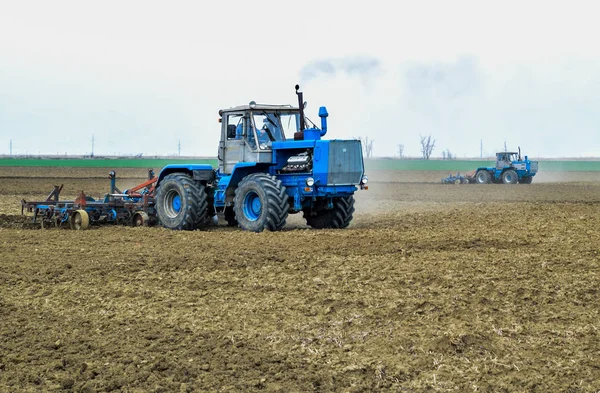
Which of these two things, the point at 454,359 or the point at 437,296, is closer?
the point at 454,359

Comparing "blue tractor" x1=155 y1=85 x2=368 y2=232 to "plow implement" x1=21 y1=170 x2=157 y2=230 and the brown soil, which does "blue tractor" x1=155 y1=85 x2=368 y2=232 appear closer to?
"plow implement" x1=21 y1=170 x2=157 y2=230

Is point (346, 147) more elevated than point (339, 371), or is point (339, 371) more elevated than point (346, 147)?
point (346, 147)

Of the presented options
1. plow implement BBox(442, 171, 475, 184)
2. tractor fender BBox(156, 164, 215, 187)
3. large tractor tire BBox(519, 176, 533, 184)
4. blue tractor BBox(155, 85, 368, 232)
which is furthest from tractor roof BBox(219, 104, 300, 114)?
large tractor tire BBox(519, 176, 533, 184)

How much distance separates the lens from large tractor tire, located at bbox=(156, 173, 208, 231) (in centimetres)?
1684

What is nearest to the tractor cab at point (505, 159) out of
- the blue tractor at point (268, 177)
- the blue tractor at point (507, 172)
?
the blue tractor at point (507, 172)

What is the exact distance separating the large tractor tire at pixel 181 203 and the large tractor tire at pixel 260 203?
0.97 meters

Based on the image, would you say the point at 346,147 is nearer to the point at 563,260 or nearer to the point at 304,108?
the point at 304,108

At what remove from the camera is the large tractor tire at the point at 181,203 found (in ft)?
55.3

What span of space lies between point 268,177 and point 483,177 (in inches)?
1171

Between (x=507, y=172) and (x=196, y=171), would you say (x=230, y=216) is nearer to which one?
(x=196, y=171)

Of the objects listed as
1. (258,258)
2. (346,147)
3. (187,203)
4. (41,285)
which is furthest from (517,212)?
(41,285)

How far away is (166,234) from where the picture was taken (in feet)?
51.6

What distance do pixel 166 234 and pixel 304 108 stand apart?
3.86m

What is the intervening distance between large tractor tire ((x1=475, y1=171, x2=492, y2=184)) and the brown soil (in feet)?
95.2
